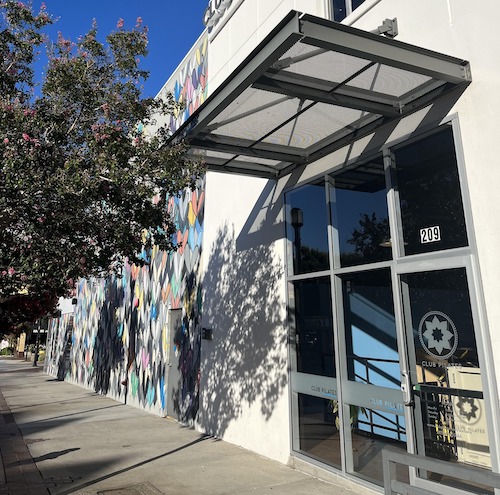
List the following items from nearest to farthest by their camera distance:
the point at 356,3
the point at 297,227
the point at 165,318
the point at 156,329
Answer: the point at 356,3 → the point at 297,227 → the point at 165,318 → the point at 156,329

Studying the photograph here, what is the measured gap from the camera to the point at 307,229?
7172mm

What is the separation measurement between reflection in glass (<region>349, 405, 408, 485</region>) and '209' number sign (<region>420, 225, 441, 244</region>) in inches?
81.9

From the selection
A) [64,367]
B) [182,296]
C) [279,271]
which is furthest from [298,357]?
[64,367]

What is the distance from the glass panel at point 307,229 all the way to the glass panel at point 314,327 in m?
0.30

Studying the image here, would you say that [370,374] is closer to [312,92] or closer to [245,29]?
[312,92]

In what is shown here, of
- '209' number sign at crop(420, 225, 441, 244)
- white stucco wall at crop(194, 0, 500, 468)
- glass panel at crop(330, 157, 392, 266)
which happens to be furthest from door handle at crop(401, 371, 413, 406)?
'209' number sign at crop(420, 225, 441, 244)

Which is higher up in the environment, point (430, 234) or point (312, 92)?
point (312, 92)

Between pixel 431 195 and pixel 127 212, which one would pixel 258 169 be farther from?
pixel 431 195

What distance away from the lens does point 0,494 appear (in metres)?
5.41

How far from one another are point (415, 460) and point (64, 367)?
79.0 ft

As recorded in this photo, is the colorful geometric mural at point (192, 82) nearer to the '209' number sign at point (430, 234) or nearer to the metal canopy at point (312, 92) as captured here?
the metal canopy at point (312, 92)

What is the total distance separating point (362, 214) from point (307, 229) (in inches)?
49.0

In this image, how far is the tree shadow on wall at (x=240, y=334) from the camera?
7.45m

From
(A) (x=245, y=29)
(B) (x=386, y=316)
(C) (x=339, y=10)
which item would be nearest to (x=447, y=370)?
(B) (x=386, y=316)
